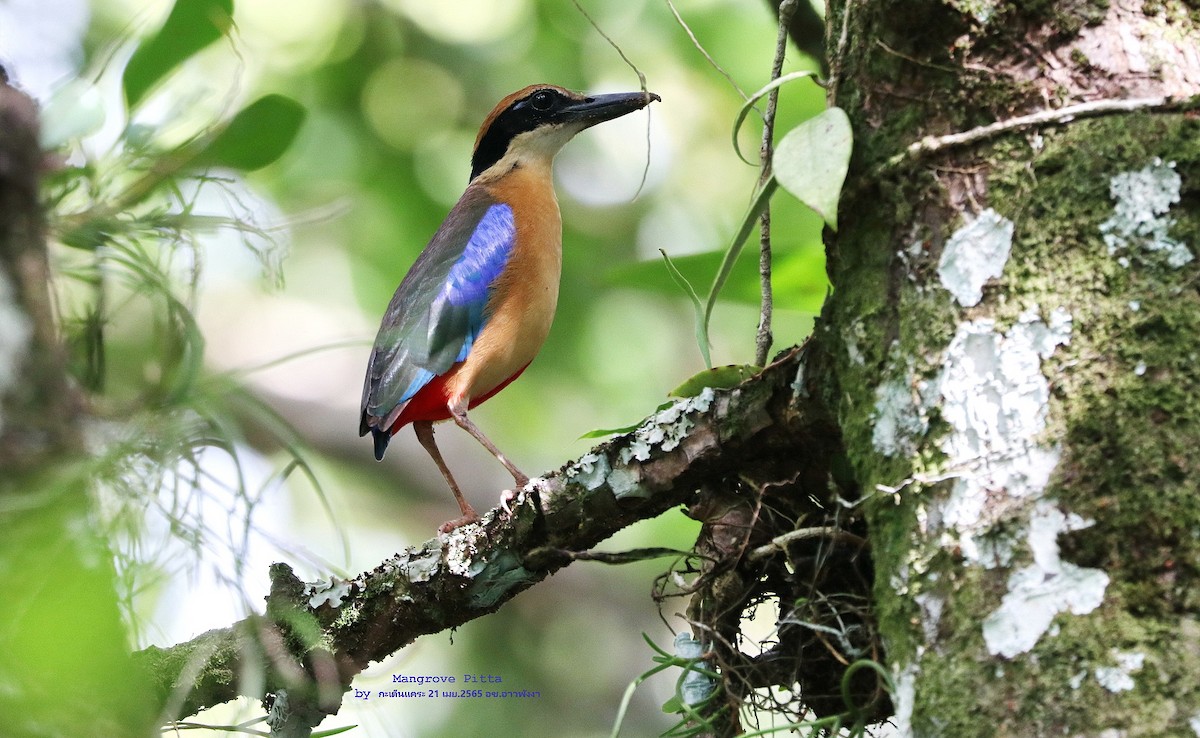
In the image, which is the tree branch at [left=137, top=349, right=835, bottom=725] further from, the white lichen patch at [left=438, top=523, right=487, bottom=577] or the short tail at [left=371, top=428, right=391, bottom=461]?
the short tail at [left=371, top=428, right=391, bottom=461]

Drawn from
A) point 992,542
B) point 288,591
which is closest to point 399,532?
point 288,591

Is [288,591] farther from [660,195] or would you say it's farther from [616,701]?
[660,195]

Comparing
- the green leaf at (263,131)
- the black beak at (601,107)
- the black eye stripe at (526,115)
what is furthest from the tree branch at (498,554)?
the black eye stripe at (526,115)

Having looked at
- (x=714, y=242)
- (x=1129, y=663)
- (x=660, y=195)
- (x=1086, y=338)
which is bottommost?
(x=1129, y=663)

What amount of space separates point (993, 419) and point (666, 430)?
0.90m

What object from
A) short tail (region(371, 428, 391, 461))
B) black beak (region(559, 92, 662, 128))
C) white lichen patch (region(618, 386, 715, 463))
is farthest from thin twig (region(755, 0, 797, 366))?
black beak (region(559, 92, 662, 128))

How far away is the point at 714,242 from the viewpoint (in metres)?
8.45

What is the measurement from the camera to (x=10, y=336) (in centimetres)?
179

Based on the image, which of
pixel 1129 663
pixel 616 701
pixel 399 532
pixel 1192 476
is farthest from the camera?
pixel 399 532

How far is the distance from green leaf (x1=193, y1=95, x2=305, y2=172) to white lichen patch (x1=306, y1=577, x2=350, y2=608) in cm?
122

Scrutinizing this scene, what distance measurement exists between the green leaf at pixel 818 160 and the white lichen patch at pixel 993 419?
37cm

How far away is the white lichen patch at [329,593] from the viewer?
10.5ft

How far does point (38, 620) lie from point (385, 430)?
3.32 m

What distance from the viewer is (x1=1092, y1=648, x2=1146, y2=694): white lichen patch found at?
5.49 feet
